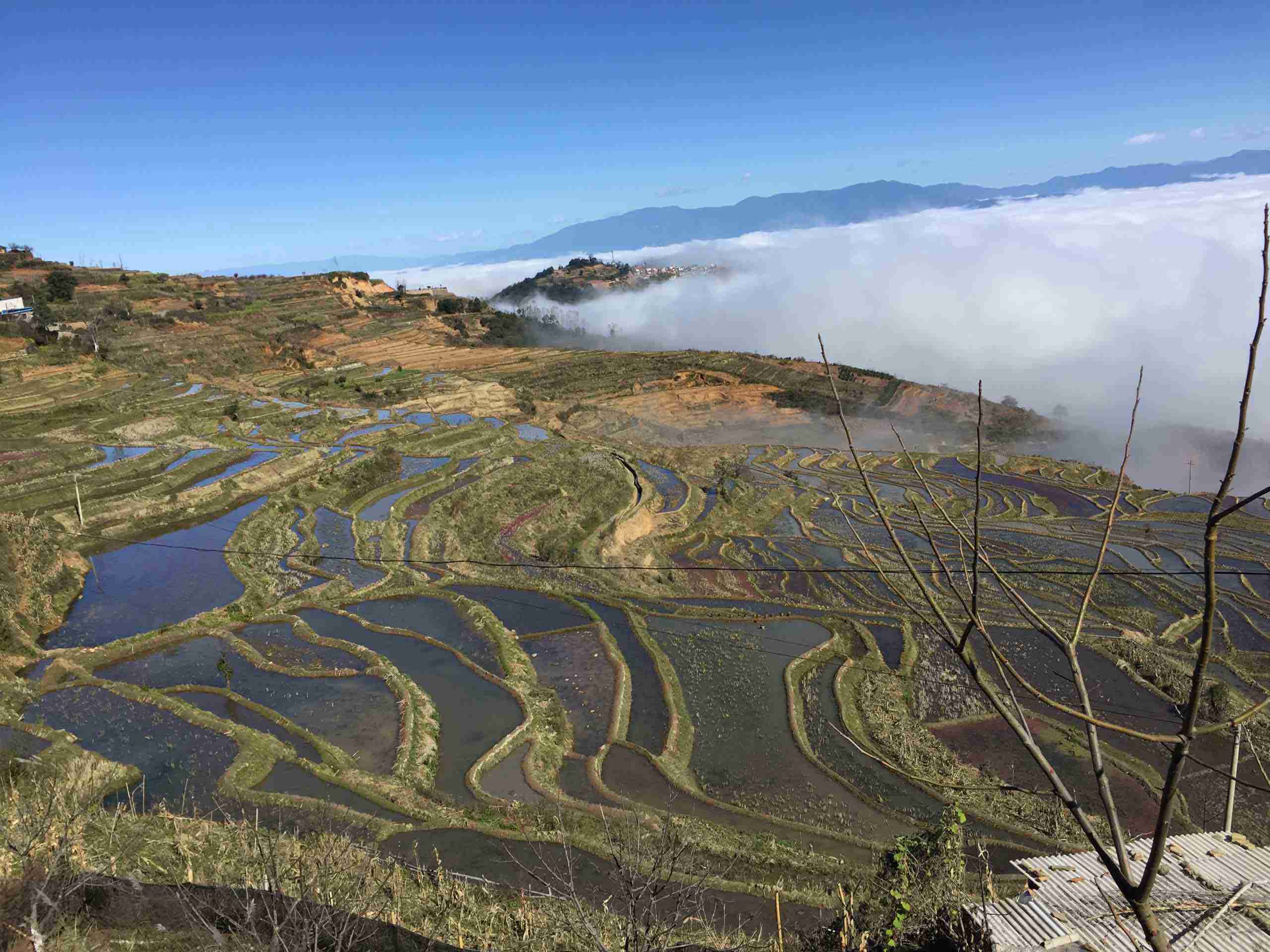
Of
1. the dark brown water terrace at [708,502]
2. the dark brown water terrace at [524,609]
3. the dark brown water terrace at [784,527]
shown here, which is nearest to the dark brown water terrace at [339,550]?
the dark brown water terrace at [524,609]

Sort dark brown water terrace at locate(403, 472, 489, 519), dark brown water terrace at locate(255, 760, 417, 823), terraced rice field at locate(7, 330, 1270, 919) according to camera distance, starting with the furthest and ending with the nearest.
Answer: dark brown water terrace at locate(403, 472, 489, 519)
terraced rice field at locate(7, 330, 1270, 919)
dark brown water terrace at locate(255, 760, 417, 823)

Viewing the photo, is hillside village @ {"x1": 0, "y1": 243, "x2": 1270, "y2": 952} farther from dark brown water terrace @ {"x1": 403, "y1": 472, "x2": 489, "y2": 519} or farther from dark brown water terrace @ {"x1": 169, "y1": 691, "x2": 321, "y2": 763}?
dark brown water terrace @ {"x1": 403, "y1": 472, "x2": 489, "y2": 519}

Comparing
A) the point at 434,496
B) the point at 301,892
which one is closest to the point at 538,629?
the point at 434,496

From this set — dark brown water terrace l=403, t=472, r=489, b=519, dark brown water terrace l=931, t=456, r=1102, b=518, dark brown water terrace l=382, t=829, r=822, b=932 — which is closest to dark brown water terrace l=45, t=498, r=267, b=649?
dark brown water terrace l=403, t=472, r=489, b=519

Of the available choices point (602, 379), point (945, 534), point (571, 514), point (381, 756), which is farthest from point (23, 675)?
point (602, 379)

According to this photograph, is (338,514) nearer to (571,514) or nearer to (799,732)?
(571,514)

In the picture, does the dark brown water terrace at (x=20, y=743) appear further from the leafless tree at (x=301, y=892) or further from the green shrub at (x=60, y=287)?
the green shrub at (x=60, y=287)
